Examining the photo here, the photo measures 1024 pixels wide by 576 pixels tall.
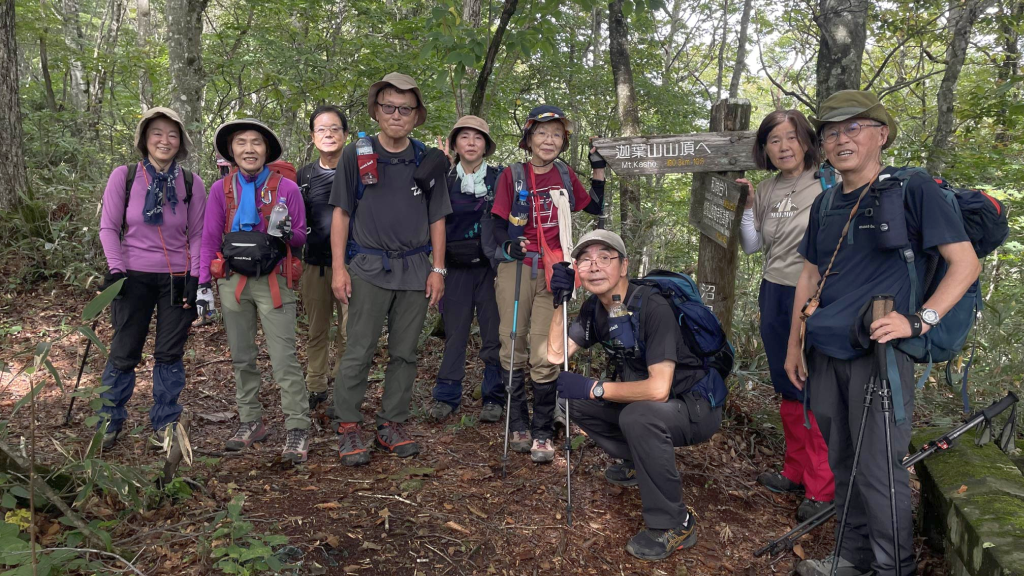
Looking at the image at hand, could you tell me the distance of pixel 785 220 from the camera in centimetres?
416

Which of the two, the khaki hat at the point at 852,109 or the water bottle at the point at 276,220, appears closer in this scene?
the khaki hat at the point at 852,109

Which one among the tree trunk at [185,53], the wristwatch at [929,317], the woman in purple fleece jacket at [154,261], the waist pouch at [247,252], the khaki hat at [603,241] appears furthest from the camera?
the tree trunk at [185,53]

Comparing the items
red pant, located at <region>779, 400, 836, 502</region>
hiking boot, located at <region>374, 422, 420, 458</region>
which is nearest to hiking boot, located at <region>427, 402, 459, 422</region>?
hiking boot, located at <region>374, 422, 420, 458</region>

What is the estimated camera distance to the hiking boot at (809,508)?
3.99 metres

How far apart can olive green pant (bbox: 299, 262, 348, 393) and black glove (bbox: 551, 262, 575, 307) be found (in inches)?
87.1

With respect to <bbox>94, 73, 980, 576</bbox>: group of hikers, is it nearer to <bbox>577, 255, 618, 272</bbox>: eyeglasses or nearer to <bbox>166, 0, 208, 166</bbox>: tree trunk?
<bbox>577, 255, 618, 272</bbox>: eyeglasses

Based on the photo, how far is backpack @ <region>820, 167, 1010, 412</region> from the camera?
9.27 ft

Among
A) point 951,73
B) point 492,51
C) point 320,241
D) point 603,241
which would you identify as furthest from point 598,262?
point 951,73

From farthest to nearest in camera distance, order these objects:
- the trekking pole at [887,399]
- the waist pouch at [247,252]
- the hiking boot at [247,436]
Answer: the hiking boot at [247,436], the waist pouch at [247,252], the trekking pole at [887,399]

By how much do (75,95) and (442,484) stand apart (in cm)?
1378

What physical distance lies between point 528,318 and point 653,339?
4.94 feet

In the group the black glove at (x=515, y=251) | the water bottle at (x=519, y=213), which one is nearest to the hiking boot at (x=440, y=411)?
the black glove at (x=515, y=251)

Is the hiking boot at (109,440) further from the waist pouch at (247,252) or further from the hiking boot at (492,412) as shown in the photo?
the hiking boot at (492,412)

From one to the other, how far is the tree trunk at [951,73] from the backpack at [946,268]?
5.97m
